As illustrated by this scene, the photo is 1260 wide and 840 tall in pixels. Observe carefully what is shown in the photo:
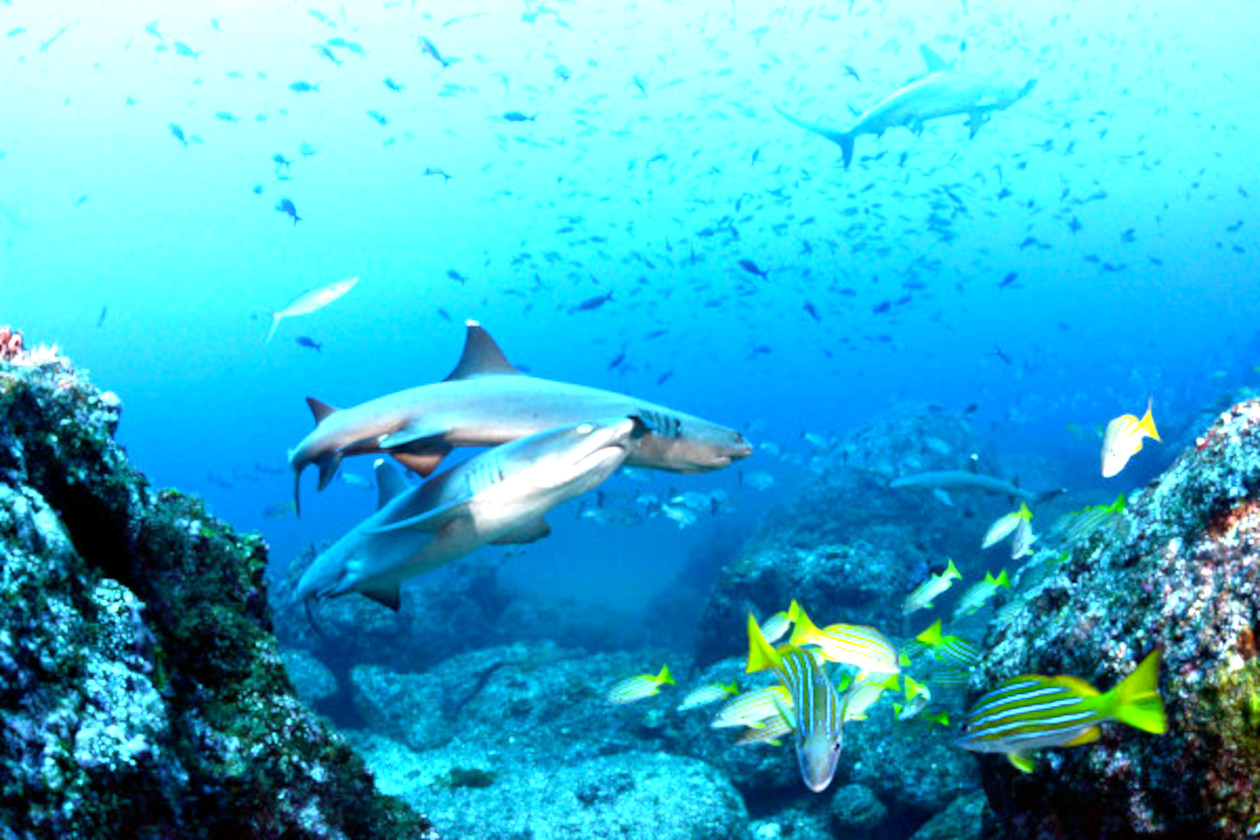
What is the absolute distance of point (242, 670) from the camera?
2670mm

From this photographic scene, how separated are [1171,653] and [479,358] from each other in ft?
13.5

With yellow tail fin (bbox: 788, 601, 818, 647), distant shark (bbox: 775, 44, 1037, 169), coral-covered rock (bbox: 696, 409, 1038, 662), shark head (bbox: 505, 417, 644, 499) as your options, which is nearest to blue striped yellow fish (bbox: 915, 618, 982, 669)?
yellow tail fin (bbox: 788, 601, 818, 647)

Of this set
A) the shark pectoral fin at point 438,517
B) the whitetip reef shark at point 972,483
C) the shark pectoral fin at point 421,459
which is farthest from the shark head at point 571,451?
the whitetip reef shark at point 972,483

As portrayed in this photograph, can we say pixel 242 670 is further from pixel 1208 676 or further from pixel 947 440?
pixel 947 440

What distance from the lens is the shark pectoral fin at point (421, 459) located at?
4227mm

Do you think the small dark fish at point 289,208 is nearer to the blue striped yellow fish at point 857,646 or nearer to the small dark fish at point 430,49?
the small dark fish at point 430,49

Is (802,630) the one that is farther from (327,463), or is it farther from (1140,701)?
(327,463)

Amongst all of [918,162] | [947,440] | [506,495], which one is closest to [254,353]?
[918,162]

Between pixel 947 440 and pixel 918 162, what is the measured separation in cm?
9849

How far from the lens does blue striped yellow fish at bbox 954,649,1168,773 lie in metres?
2.23

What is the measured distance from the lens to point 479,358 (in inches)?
191

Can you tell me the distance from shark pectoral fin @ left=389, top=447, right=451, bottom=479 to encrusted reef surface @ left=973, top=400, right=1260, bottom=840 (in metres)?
3.46

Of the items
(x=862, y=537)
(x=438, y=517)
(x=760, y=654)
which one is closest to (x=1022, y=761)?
(x=760, y=654)

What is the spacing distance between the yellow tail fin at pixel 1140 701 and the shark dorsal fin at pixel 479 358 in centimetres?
381
